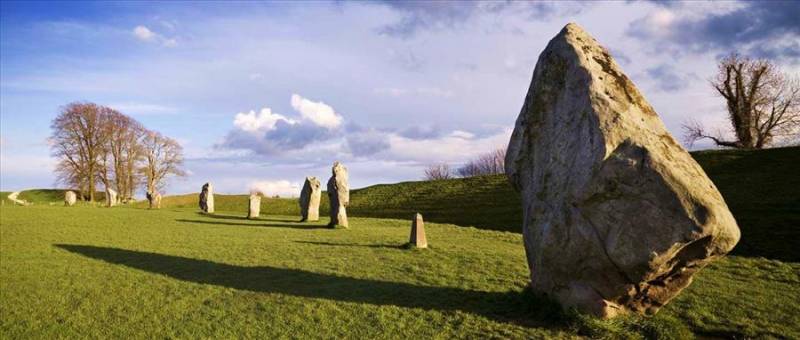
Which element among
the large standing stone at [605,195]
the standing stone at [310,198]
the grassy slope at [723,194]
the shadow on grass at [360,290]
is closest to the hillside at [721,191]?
the grassy slope at [723,194]

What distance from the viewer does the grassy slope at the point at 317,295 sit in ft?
30.2

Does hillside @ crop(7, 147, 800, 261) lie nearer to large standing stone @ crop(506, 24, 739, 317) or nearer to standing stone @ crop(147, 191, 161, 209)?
standing stone @ crop(147, 191, 161, 209)

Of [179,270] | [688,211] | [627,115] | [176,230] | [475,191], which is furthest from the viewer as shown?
[475,191]

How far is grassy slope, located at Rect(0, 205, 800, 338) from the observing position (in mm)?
9211

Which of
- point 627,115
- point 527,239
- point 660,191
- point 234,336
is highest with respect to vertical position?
A: point 627,115

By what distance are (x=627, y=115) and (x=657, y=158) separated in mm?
1063

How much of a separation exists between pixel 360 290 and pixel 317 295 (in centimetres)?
98

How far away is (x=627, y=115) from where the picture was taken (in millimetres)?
8805

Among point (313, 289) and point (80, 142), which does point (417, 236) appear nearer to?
point (313, 289)

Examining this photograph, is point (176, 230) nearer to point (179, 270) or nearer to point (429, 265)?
point (179, 270)

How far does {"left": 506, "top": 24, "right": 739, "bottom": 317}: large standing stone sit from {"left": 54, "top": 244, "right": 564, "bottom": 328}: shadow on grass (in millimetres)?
595

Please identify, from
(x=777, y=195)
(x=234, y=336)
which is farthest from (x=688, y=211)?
(x=777, y=195)

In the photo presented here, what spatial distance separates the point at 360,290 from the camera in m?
11.7

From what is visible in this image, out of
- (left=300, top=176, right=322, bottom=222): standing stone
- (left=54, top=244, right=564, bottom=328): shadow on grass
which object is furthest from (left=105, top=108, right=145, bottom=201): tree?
(left=54, top=244, right=564, bottom=328): shadow on grass
